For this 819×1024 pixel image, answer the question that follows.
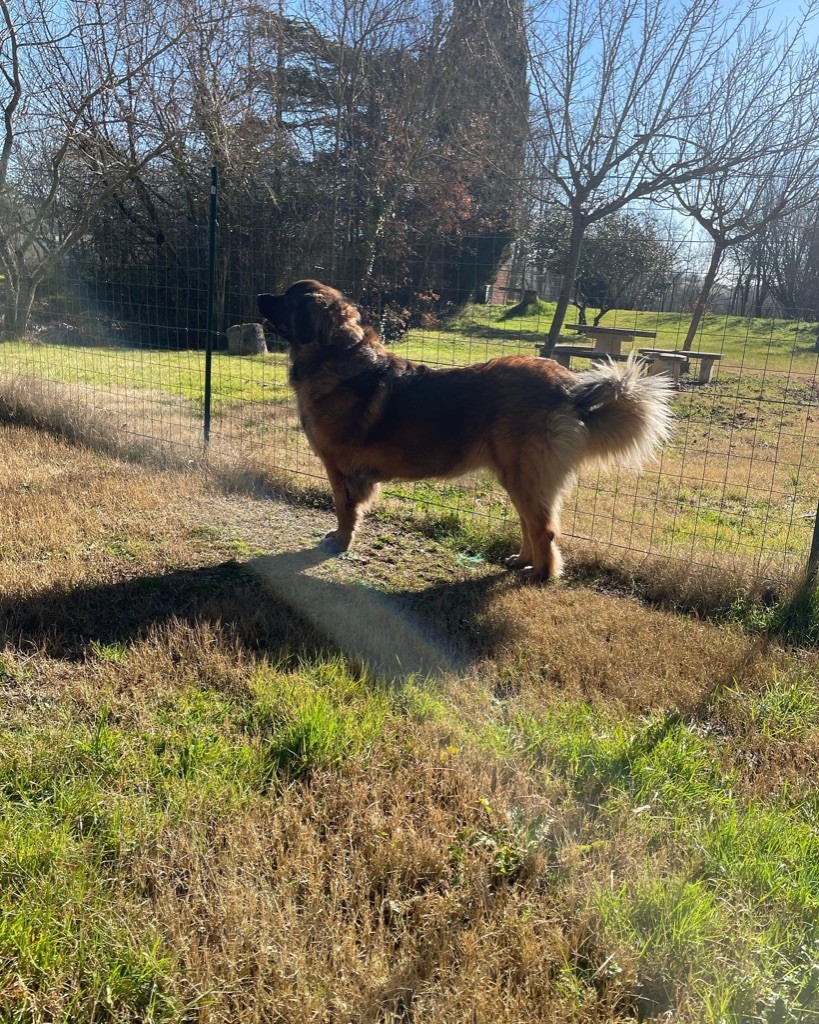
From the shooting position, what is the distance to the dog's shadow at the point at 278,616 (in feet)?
12.2

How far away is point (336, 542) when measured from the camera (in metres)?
5.45

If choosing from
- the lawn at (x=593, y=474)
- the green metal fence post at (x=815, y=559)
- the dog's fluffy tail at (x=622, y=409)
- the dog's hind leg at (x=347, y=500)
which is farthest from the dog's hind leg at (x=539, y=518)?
the green metal fence post at (x=815, y=559)

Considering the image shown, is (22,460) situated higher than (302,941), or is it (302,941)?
(22,460)

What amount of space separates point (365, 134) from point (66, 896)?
15.9 metres

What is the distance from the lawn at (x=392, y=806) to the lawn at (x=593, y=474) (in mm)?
1510

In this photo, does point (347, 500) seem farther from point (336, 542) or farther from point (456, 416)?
point (456, 416)

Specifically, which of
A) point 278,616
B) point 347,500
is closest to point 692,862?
point 278,616

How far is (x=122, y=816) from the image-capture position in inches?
96.0

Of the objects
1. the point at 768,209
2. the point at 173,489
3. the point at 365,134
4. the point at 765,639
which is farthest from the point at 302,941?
the point at 365,134

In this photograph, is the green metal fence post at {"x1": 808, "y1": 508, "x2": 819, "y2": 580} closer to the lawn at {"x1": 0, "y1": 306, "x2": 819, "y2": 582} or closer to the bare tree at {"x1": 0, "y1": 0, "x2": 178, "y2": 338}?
the lawn at {"x1": 0, "y1": 306, "x2": 819, "y2": 582}

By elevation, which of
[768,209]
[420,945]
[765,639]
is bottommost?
[420,945]

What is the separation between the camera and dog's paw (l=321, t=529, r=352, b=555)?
17.7 feet

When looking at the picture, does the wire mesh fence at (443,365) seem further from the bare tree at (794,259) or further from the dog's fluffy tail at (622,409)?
the dog's fluffy tail at (622,409)

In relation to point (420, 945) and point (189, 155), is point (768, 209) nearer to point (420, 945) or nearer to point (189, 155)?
point (420, 945)
